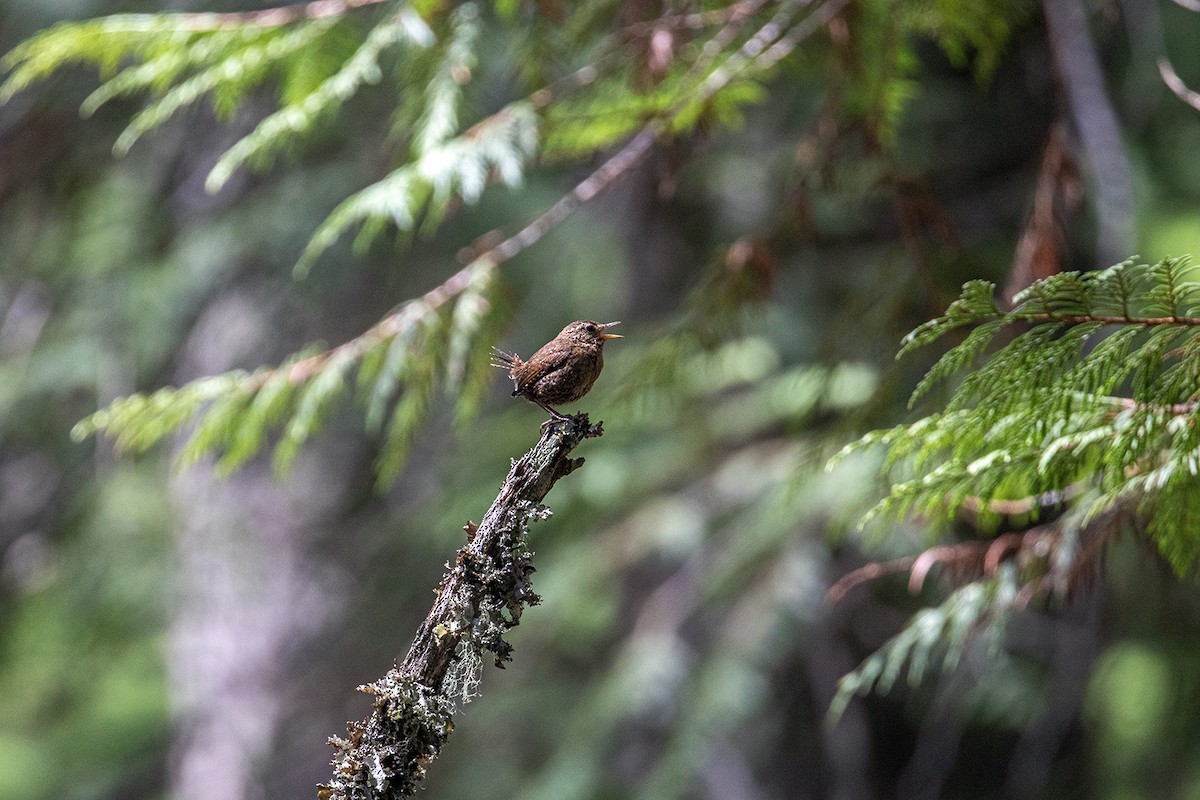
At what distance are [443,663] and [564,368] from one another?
0.47 m

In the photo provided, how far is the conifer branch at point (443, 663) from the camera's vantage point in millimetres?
1450

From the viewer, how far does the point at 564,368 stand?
1.67 meters

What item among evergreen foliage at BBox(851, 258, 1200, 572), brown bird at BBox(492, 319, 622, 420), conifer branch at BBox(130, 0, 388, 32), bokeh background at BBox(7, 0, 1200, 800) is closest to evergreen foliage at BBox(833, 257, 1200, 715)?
evergreen foliage at BBox(851, 258, 1200, 572)

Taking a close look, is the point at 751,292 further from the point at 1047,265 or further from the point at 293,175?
the point at 293,175

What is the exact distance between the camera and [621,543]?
4852 millimetres

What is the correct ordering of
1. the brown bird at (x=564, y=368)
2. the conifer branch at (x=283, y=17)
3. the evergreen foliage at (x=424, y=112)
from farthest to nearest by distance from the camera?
1. the conifer branch at (x=283, y=17)
2. the evergreen foliage at (x=424, y=112)
3. the brown bird at (x=564, y=368)

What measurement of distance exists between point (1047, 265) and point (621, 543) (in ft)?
8.57

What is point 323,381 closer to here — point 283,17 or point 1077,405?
point 283,17

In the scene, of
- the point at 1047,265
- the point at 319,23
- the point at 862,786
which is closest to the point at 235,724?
the point at 862,786

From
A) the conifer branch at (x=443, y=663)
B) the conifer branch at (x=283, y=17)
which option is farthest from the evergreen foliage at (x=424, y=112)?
the conifer branch at (x=443, y=663)

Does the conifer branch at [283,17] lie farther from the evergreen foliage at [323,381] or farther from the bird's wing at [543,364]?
the bird's wing at [543,364]

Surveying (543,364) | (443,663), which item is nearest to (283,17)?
(543,364)

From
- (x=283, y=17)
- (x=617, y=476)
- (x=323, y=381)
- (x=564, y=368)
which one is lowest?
(x=617, y=476)

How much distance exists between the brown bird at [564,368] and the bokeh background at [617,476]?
45.8 inches
